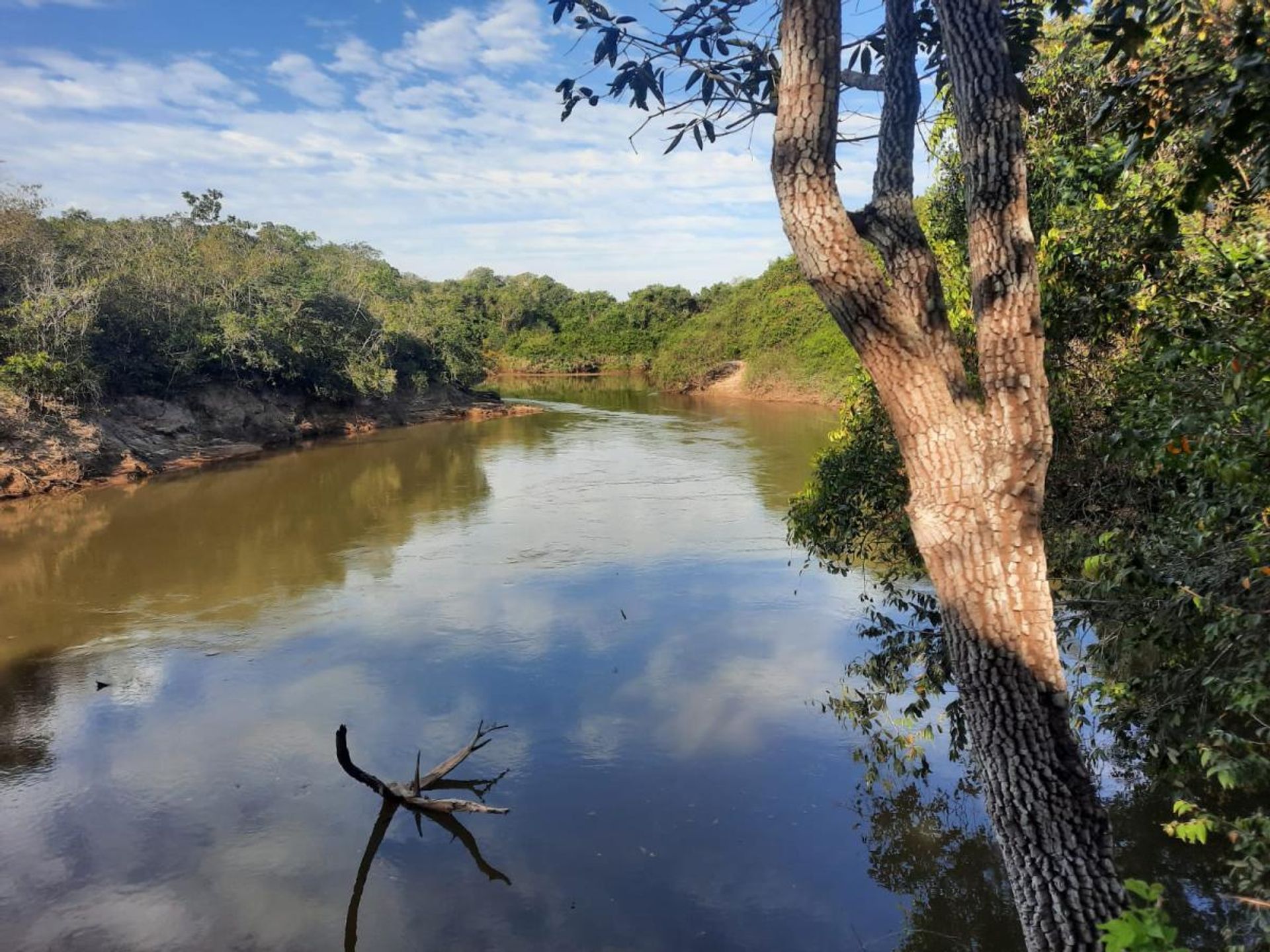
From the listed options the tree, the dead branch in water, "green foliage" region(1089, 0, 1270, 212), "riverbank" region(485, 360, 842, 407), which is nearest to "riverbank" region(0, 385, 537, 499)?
the dead branch in water

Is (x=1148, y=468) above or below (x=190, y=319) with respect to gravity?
below

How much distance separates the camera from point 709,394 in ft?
118

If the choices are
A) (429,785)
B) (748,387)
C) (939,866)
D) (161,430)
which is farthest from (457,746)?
(748,387)

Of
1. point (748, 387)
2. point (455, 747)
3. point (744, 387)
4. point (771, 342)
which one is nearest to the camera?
point (455, 747)

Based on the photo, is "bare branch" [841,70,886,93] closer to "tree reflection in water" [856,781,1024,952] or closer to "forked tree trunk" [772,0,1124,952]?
"forked tree trunk" [772,0,1124,952]

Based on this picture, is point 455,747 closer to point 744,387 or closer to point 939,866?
point 939,866

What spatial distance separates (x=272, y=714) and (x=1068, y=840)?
601 cm

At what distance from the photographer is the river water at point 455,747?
4395 millimetres

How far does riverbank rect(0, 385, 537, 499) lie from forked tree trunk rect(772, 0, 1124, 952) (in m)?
16.0

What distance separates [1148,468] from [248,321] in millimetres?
20484

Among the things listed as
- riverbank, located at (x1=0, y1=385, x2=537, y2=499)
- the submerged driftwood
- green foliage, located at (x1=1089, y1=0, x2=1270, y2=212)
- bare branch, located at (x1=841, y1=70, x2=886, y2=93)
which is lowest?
the submerged driftwood

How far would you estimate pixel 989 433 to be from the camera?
2.32 metres

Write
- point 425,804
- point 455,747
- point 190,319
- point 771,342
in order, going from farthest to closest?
point 771,342 → point 190,319 → point 455,747 → point 425,804

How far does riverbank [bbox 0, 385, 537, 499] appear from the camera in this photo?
1434cm
